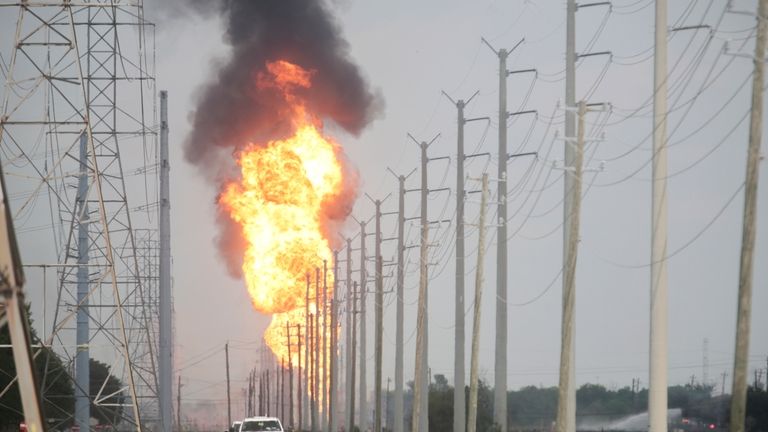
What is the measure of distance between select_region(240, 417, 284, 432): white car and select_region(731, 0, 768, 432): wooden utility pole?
3872cm

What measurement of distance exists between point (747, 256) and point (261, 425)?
4047cm

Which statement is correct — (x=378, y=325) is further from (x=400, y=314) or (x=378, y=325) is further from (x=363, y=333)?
(x=363, y=333)

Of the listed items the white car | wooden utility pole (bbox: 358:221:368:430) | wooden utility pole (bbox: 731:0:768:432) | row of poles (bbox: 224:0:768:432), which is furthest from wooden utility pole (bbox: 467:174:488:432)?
wooden utility pole (bbox: 358:221:368:430)

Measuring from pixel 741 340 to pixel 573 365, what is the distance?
1961 cm

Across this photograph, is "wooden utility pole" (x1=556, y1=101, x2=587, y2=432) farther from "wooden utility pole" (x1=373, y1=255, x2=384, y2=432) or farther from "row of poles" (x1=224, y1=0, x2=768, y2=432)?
"wooden utility pole" (x1=373, y1=255, x2=384, y2=432)

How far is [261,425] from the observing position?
63250 millimetres

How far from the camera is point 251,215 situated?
4670 inches

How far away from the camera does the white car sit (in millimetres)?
62425

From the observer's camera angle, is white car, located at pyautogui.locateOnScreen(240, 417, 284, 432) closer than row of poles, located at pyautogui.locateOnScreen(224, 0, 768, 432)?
No

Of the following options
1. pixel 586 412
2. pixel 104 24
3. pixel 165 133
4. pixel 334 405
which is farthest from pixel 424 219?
pixel 586 412

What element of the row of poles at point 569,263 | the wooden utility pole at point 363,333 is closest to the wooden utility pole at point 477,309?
the row of poles at point 569,263

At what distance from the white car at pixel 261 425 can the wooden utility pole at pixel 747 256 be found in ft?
127

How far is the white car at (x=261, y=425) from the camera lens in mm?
62425

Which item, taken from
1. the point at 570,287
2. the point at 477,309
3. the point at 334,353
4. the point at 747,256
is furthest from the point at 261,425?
the point at 334,353
